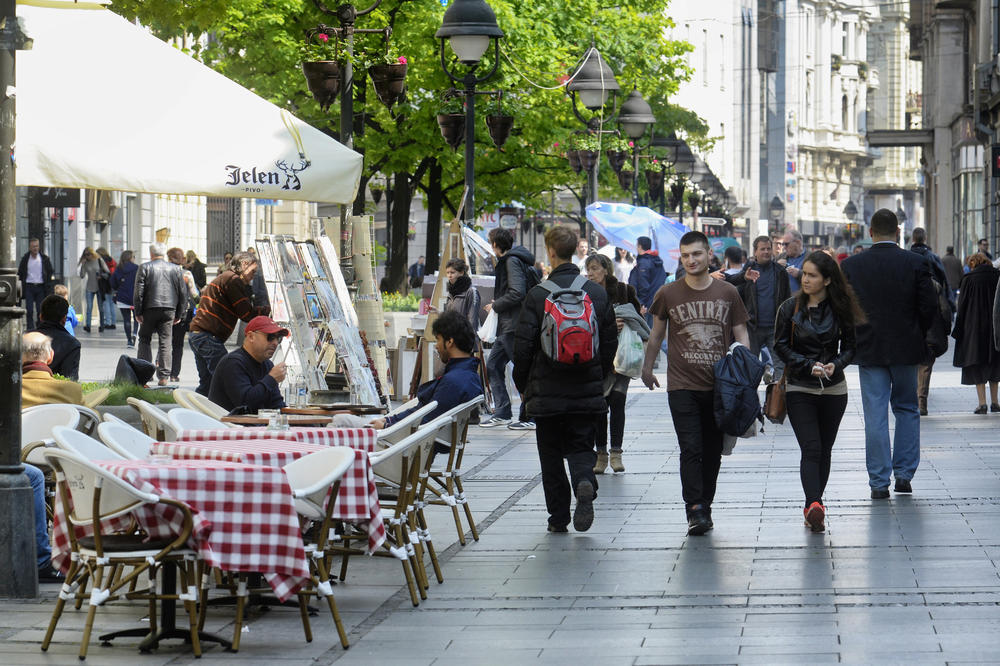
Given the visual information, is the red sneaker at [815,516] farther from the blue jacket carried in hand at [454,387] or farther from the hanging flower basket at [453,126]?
the hanging flower basket at [453,126]

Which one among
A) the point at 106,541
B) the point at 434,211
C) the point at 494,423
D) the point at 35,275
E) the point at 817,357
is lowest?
the point at 494,423

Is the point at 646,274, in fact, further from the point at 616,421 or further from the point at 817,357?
the point at 817,357

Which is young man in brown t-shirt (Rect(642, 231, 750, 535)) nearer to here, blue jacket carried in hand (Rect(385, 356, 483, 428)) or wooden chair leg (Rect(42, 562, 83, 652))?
blue jacket carried in hand (Rect(385, 356, 483, 428))

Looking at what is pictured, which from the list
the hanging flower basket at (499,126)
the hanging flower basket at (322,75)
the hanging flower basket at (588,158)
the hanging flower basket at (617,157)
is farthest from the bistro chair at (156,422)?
the hanging flower basket at (617,157)

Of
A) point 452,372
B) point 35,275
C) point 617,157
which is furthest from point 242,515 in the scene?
point 617,157

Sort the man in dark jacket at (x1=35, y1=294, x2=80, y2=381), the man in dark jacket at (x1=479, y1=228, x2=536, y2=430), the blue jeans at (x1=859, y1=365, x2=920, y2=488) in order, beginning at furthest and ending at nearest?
the man in dark jacket at (x1=479, y1=228, x2=536, y2=430) → the man in dark jacket at (x1=35, y1=294, x2=80, y2=381) → the blue jeans at (x1=859, y1=365, x2=920, y2=488)

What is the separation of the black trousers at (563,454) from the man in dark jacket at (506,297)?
4983 mm

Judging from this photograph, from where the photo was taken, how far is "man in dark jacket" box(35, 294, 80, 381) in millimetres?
12312

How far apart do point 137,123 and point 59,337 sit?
352cm

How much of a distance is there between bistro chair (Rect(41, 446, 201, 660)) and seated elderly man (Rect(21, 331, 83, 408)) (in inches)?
109

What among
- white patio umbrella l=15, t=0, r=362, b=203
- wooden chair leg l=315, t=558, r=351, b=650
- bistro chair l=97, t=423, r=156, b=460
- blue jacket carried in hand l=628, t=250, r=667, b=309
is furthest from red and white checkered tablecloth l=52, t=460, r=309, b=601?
blue jacket carried in hand l=628, t=250, r=667, b=309

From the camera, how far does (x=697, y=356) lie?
9.87 metres

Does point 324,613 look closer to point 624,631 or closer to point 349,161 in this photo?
point 624,631

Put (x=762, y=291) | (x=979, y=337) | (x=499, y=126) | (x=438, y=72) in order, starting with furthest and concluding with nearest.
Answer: (x=438, y=72) → (x=499, y=126) → (x=762, y=291) → (x=979, y=337)
